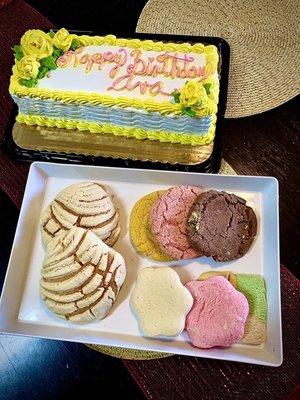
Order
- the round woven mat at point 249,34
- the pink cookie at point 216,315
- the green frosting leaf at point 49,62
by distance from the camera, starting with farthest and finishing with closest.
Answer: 1. the round woven mat at point 249,34
2. the green frosting leaf at point 49,62
3. the pink cookie at point 216,315

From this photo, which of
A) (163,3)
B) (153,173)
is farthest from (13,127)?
(163,3)

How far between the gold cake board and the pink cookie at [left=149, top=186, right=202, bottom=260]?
0.12m

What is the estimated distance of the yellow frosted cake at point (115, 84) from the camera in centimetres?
139

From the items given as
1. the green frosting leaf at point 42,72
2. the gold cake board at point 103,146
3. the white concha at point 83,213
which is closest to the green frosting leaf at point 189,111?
the gold cake board at point 103,146

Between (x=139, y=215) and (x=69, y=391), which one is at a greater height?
(x=139, y=215)

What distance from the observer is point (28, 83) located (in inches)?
56.2

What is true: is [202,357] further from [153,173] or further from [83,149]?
[83,149]

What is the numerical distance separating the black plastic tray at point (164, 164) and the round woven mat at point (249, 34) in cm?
4

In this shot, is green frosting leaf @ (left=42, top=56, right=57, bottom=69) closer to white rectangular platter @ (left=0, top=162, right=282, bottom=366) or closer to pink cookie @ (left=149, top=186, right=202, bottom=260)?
white rectangular platter @ (left=0, top=162, right=282, bottom=366)

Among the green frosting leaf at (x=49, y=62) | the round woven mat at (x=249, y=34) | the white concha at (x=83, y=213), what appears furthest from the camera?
the round woven mat at (x=249, y=34)

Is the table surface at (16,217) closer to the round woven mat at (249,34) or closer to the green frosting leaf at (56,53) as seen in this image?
the round woven mat at (249,34)

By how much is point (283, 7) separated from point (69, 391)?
3.90ft

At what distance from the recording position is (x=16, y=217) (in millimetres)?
1480

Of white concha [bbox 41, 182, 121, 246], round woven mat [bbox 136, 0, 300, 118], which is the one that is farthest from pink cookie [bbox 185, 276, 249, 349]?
round woven mat [bbox 136, 0, 300, 118]
